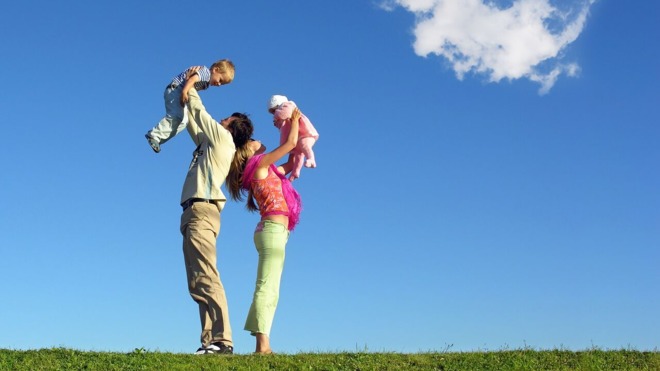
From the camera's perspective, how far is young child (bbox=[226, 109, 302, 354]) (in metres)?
11.5

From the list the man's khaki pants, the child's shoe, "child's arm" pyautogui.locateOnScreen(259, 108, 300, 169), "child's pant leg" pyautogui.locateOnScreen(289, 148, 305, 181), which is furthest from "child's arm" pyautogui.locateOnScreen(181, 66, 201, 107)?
"child's pant leg" pyautogui.locateOnScreen(289, 148, 305, 181)

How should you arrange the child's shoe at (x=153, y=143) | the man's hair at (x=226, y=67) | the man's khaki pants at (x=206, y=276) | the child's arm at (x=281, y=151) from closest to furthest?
the man's khaki pants at (x=206, y=276) < the child's arm at (x=281, y=151) < the child's shoe at (x=153, y=143) < the man's hair at (x=226, y=67)

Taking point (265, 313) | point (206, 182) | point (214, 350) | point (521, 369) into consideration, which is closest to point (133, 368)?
point (214, 350)

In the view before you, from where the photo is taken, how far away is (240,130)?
12.3 m

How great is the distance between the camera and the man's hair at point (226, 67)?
41.0 ft

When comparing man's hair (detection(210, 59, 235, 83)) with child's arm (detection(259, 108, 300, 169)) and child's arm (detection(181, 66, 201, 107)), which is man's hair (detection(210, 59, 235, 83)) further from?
child's arm (detection(259, 108, 300, 169))

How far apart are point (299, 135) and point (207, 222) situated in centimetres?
202

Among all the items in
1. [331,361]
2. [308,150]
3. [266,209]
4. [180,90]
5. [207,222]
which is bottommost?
[331,361]

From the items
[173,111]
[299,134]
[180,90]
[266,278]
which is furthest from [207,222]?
[180,90]

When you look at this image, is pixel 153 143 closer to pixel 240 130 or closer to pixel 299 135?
pixel 240 130

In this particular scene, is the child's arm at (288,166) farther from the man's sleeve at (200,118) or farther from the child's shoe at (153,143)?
the child's shoe at (153,143)

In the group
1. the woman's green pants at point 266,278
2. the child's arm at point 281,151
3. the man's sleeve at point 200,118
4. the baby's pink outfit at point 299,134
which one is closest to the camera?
the woman's green pants at point 266,278

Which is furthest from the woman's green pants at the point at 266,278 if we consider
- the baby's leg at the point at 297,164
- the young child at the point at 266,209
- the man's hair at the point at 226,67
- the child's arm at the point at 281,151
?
the man's hair at the point at 226,67

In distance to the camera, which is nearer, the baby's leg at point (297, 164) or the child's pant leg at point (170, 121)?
the child's pant leg at point (170, 121)
